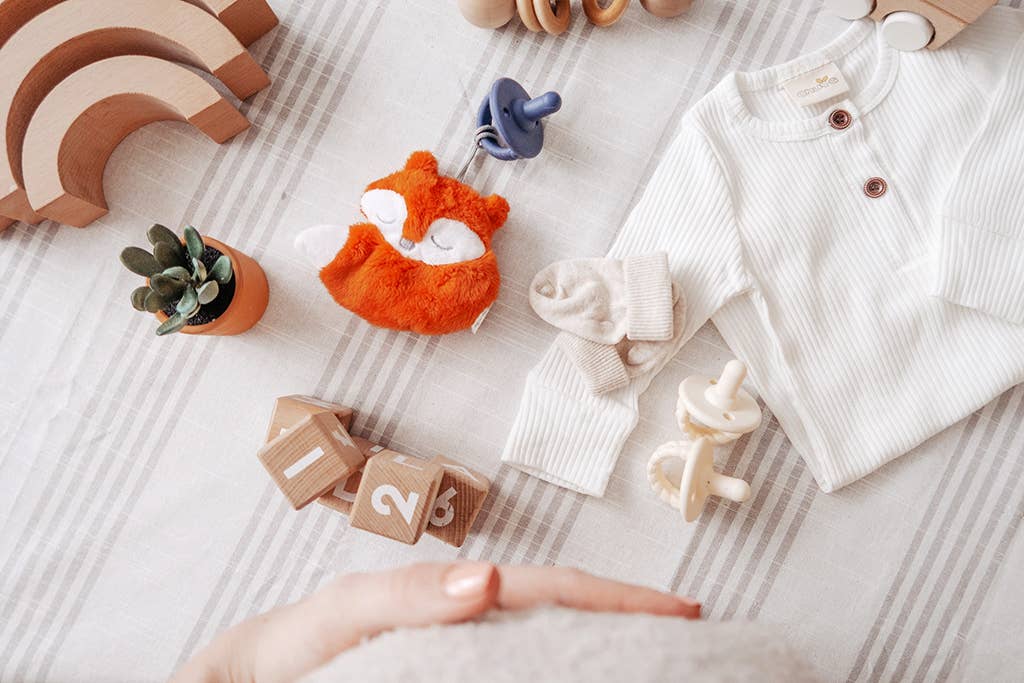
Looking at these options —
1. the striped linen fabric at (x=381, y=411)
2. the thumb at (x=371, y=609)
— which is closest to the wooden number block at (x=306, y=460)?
the striped linen fabric at (x=381, y=411)

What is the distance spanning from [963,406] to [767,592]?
333 millimetres

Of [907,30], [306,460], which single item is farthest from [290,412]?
[907,30]

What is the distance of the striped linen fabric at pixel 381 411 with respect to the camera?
98 centimetres

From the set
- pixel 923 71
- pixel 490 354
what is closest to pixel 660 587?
pixel 490 354

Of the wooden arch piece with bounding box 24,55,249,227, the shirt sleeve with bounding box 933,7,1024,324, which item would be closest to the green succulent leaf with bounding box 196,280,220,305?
the wooden arch piece with bounding box 24,55,249,227

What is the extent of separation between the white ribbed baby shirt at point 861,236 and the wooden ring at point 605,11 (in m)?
0.16

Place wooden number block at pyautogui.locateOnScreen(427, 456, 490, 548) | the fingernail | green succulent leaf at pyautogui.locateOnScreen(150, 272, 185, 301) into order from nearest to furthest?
the fingernail → green succulent leaf at pyautogui.locateOnScreen(150, 272, 185, 301) → wooden number block at pyautogui.locateOnScreen(427, 456, 490, 548)

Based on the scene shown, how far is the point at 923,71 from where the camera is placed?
929 mm

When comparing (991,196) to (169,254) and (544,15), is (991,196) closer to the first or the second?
(544,15)

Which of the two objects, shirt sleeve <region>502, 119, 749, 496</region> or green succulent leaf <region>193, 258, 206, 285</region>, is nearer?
green succulent leaf <region>193, 258, 206, 285</region>

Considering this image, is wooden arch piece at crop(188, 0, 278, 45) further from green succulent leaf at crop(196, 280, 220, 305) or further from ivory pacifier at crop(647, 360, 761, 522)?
ivory pacifier at crop(647, 360, 761, 522)

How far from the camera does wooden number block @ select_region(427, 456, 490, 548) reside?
0.91 meters

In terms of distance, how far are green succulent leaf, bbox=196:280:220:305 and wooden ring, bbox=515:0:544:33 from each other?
1.62ft

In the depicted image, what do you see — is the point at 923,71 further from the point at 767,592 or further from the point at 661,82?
the point at 767,592
